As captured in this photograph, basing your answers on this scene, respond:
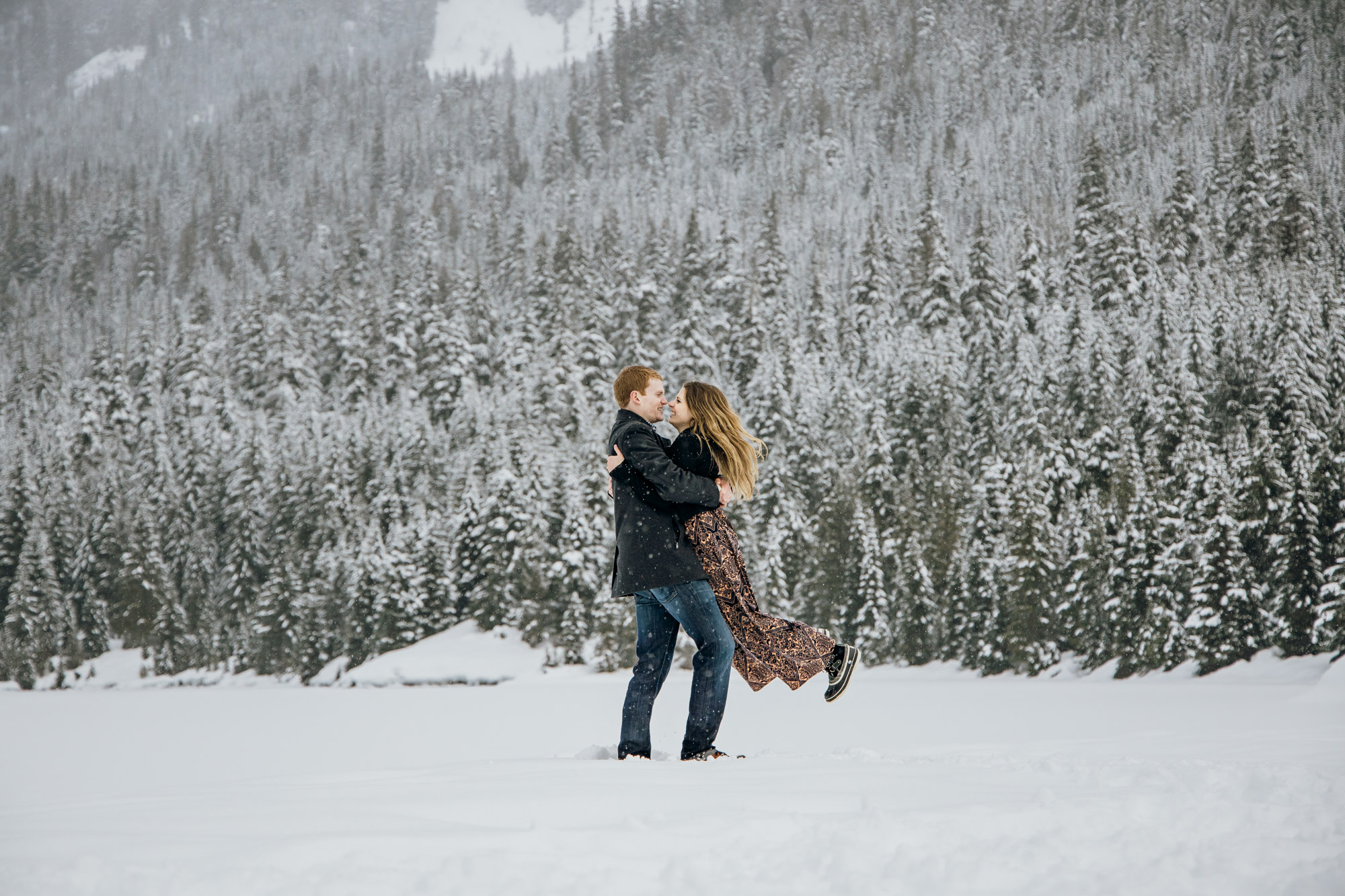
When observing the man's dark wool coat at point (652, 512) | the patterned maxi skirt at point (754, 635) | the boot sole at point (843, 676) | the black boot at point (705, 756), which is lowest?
the black boot at point (705, 756)

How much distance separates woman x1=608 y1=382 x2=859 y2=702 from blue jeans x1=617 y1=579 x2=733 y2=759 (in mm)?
148

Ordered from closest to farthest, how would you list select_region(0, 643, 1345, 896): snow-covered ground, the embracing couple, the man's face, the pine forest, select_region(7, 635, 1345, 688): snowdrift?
select_region(0, 643, 1345, 896): snow-covered ground < the embracing couple < the man's face < select_region(7, 635, 1345, 688): snowdrift < the pine forest

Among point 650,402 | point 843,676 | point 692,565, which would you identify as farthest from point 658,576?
point 843,676

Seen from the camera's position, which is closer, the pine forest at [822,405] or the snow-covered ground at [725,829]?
the snow-covered ground at [725,829]

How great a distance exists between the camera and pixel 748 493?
4973 mm

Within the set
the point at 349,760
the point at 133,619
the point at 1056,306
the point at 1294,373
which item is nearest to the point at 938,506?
the point at 1294,373

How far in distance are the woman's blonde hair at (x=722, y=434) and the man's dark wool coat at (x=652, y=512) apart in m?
0.17

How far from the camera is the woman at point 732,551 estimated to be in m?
4.96

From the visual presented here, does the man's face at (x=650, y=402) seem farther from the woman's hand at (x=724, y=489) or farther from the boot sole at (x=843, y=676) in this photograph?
the boot sole at (x=843, y=676)

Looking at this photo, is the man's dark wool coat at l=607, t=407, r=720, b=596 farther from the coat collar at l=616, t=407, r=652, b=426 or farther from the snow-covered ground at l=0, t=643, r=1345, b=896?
the snow-covered ground at l=0, t=643, r=1345, b=896

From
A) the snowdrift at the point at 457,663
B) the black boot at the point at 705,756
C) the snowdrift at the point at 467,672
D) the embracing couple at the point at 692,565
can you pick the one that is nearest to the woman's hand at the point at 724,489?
the embracing couple at the point at 692,565

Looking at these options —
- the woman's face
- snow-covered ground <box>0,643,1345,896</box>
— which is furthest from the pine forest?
snow-covered ground <box>0,643,1345,896</box>

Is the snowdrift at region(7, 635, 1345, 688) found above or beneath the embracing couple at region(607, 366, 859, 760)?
beneath

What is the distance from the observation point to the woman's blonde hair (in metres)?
4.96
